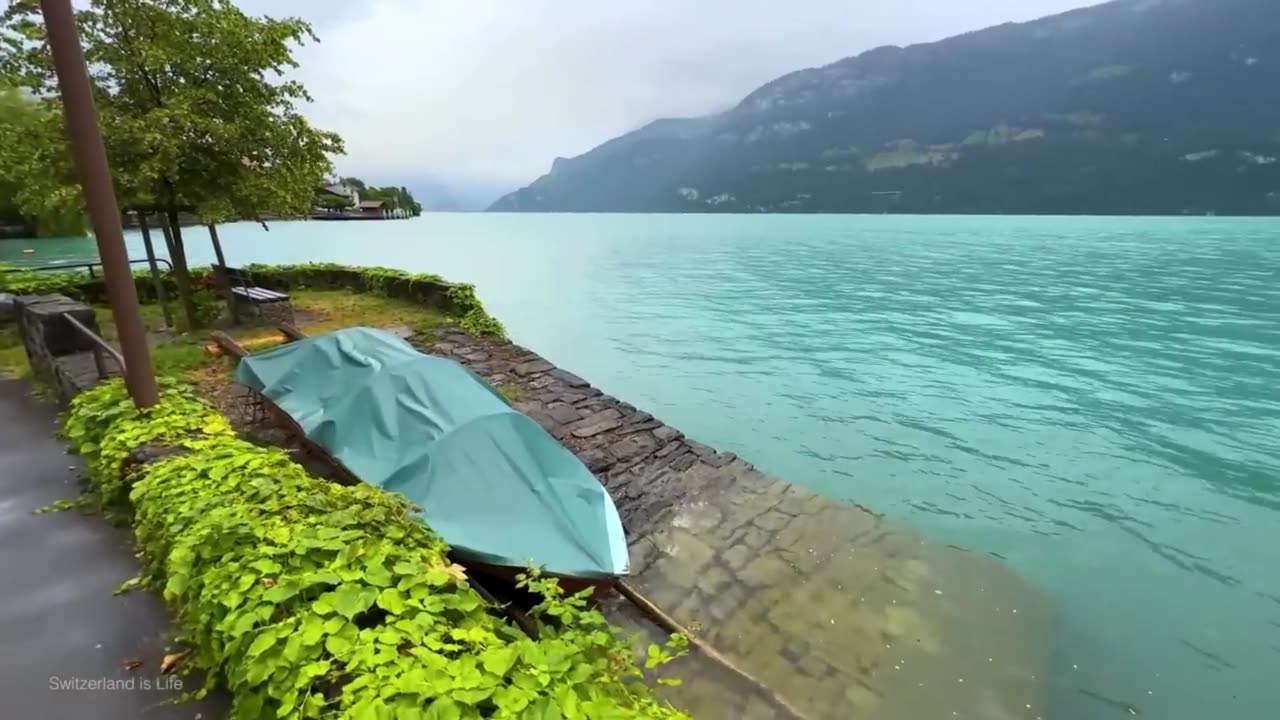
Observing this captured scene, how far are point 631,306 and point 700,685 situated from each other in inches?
A: 1108

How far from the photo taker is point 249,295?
14.8 m

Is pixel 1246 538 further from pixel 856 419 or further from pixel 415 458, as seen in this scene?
pixel 415 458

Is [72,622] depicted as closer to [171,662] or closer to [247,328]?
[171,662]

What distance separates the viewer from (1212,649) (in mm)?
7668

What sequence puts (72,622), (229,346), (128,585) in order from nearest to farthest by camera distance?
(72,622)
(128,585)
(229,346)

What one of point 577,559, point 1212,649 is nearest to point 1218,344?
point 1212,649

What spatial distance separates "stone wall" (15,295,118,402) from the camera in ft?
28.5

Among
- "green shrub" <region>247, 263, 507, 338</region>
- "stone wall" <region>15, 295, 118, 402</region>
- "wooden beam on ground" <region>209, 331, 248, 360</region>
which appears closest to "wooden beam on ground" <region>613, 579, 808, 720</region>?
"stone wall" <region>15, 295, 118, 402</region>

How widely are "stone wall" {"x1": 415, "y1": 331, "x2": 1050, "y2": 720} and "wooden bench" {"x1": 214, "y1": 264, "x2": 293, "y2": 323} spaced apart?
842 cm

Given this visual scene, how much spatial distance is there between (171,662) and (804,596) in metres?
6.64

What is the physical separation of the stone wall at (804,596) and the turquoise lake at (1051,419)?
0.83 metres

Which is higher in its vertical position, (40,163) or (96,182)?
(40,163)

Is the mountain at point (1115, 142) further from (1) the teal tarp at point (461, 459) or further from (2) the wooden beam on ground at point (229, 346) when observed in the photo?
(2) the wooden beam on ground at point (229, 346)

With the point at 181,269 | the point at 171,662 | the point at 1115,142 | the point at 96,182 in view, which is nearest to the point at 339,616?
the point at 171,662
